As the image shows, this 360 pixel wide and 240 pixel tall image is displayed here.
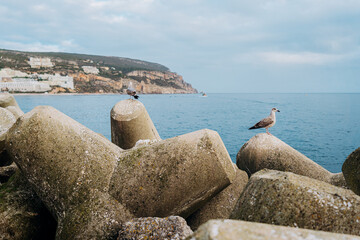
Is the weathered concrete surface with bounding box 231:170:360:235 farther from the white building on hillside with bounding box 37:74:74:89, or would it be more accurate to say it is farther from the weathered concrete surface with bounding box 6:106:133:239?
the white building on hillside with bounding box 37:74:74:89

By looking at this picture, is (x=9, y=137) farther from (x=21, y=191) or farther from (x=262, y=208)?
(x=262, y=208)

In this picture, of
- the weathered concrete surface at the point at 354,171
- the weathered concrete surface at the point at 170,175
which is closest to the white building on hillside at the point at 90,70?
the weathered concrete surface at the point at 170,175

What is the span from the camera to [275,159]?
21.9 ft

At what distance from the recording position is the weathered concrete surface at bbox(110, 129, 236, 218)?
420 centimetres

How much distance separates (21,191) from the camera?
4.72 m

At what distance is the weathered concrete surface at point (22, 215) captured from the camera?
423cm

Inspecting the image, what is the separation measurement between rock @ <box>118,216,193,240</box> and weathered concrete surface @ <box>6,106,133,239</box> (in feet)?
1.77

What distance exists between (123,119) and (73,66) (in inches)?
7011

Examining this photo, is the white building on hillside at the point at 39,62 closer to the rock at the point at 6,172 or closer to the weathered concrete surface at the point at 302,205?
the rock at the point at 6,172

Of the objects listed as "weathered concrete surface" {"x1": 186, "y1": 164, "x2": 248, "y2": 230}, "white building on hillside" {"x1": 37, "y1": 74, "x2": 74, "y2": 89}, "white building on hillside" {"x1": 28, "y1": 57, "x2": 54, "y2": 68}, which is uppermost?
"white building on hillside" {"x1": 28, "y1": 57, "x2": 54, "y2": 68}

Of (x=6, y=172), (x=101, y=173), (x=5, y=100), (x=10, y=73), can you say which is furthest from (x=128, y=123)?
(x=10, y=73)

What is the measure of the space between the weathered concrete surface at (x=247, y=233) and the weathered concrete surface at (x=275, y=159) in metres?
4.76

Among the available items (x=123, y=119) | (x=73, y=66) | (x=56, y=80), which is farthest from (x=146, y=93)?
(x=123, y=119)

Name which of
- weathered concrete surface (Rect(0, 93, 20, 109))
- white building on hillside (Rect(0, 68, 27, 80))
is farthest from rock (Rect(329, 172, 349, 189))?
white building on hillside (Rect(0, 68, 27, 80))
